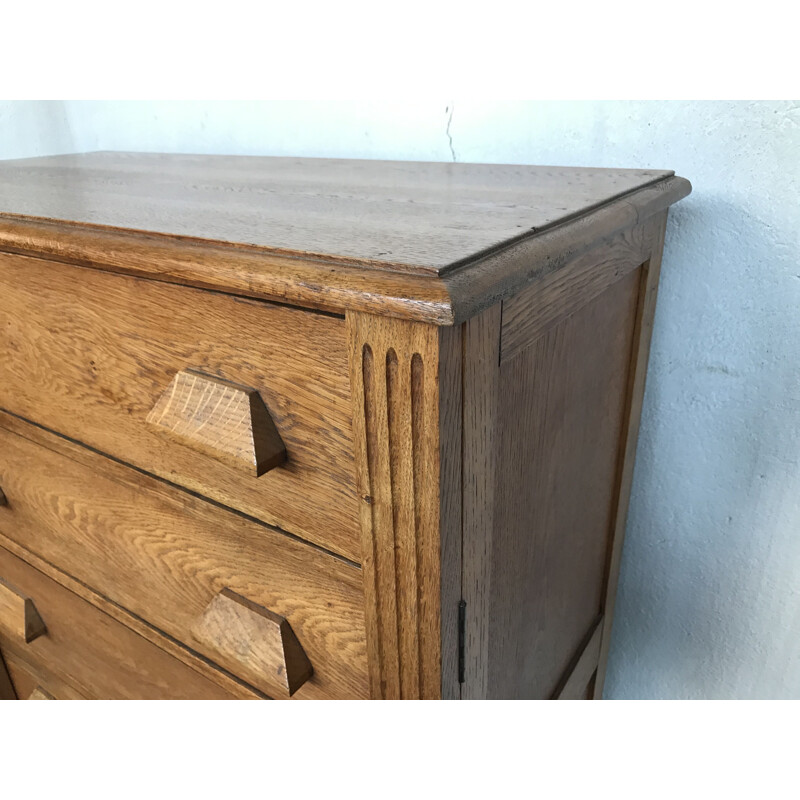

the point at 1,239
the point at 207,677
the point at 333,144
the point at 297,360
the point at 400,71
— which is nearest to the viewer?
the point at 297,360

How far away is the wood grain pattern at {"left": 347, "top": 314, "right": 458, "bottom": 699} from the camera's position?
0.40 m

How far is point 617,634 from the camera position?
3.46 ft

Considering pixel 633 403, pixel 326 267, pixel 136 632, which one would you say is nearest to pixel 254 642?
pixel 136 632

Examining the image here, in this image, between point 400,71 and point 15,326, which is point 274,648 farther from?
point 400,71

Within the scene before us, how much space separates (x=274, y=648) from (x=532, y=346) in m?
0.32

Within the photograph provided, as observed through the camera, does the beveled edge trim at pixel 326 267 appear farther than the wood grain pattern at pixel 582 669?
No

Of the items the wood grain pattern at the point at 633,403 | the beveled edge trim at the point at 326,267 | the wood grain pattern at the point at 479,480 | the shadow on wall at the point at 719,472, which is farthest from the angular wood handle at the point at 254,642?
the shadow on wall at the point at 719,472

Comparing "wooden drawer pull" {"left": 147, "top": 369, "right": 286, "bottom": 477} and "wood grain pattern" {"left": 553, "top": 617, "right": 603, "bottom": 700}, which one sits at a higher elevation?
"wooden drawer pull" {"left": 147, "top": 369, "right": 286, "bottom": 477}

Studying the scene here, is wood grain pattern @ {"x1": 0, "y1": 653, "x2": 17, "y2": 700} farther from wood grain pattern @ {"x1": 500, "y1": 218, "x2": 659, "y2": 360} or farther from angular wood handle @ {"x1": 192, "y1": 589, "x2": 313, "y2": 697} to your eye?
wood grain pattern @ {"x1": 500, "y1": 218, "x2": 659, "y2": 360}

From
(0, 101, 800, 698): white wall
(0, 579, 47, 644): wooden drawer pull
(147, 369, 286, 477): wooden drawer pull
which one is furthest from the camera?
(0, 579, 47, 644): wooden drawer pull

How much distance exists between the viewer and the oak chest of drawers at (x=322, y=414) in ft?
1.42

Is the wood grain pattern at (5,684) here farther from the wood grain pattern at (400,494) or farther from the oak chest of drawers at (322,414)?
the wood grain pattern at (400,494)

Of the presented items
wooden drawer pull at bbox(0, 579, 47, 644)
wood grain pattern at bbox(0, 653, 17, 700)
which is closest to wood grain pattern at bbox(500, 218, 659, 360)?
wooden drawer pull at bbox(0, 579, 47, 644)
